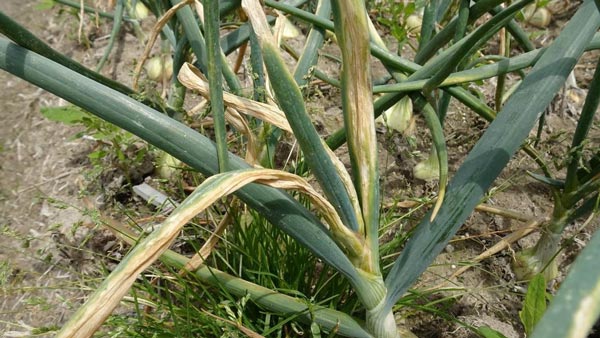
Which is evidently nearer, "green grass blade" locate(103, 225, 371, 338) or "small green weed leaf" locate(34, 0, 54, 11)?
"green grass blade" locate(103, 225, 371, 338)

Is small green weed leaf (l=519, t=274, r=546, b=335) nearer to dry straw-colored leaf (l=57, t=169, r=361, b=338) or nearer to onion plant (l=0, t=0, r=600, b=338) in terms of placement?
onion plant (l=0, t=0, r=600, b=338)

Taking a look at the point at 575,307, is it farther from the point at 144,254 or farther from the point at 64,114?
the point at 64,114

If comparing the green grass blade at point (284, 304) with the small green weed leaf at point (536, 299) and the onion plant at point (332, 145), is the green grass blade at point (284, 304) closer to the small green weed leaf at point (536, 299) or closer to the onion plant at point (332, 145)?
the onion plant at point (332, 145)

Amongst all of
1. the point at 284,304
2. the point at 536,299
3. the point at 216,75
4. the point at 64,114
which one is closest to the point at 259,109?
the point at 216,75

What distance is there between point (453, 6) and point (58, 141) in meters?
1.16

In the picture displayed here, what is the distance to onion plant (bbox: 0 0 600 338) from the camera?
0.65 m

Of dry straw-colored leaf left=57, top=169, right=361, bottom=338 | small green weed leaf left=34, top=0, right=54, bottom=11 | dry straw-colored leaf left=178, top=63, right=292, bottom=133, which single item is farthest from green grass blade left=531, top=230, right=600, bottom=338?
small green weed leaf left=34, top=0, right=54, bottom=11

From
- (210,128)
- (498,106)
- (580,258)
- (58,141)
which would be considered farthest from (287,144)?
(580,258)

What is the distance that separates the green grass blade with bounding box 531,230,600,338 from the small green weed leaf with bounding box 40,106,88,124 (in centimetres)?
130

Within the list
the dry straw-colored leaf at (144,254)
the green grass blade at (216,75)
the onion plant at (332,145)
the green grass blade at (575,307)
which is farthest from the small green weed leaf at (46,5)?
the green grass blade at (575,307)

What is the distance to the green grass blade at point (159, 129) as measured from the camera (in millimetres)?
693

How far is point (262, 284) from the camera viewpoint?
3.30 feet

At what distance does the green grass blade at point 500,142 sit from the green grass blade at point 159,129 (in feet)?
0.39

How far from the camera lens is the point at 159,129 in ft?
2.30
